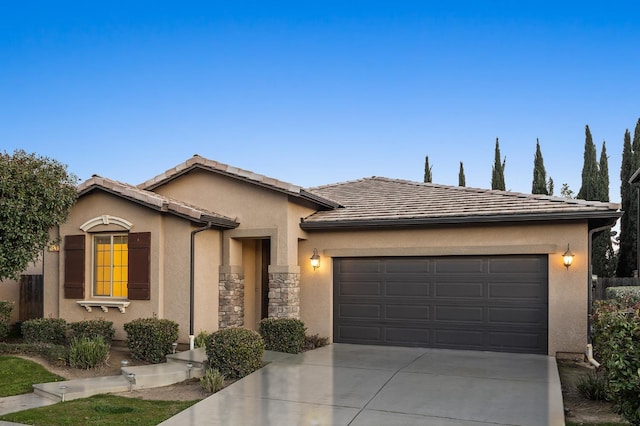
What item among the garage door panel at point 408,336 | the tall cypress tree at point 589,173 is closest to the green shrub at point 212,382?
the garage door panel at point 408,336

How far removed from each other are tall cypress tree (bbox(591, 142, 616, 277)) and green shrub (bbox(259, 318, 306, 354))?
15105 mm

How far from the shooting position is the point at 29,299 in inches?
564

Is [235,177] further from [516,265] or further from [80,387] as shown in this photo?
[516,265]

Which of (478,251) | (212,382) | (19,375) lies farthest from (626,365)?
(19,375)

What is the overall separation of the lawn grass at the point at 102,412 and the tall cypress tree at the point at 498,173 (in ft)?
81.9

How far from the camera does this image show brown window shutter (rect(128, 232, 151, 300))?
10.8 m

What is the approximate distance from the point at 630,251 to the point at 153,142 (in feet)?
66.2

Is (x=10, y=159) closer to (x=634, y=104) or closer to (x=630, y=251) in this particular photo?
(x=634, y=104)

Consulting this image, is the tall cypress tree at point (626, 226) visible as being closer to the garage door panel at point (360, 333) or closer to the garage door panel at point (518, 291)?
the garage door panel at point (518, 291)

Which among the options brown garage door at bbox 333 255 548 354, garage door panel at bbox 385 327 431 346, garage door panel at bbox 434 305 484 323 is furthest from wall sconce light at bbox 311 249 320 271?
garage door panel at bbox 434 305 484 323

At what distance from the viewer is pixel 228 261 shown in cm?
1202

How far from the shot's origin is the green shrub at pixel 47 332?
10.7m

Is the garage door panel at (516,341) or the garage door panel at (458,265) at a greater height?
the garage door panel at (458,265)

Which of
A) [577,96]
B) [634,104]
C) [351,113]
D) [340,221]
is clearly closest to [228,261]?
[340,221]
